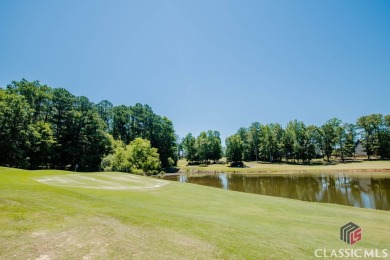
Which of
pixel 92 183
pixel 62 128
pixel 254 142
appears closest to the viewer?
pixel 92 183

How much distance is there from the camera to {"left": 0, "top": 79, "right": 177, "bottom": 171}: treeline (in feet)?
137

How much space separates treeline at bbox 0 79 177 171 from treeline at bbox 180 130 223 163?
18.3 m

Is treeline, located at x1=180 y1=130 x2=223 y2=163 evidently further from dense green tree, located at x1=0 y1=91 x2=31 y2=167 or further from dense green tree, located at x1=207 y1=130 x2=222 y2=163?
dense green tree, located at x1=0 y1=91 x2=31 y2=167

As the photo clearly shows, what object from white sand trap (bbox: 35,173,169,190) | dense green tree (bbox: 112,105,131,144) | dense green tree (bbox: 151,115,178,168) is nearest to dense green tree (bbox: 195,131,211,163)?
dense green tree (bbox: 151,115,178,168)

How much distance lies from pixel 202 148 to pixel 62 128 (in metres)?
58.7

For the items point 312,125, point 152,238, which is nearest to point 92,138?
point 152,238

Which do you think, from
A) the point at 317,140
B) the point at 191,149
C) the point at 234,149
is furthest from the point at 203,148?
the point at 317,140

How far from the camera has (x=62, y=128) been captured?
5797cm

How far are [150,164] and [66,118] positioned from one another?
2801cm

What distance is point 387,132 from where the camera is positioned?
3342 inches

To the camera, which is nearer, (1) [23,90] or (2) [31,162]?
(2) [31,162]

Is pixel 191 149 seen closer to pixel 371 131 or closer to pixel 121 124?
pixel 121 124

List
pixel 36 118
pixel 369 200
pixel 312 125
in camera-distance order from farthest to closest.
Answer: pixel 312 125 < pixel 36 118 < pixel 369 200

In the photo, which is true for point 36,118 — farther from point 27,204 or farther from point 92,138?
point 27,204
